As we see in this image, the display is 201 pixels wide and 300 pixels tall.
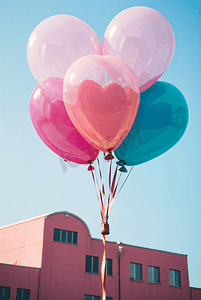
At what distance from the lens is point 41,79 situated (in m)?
7.52

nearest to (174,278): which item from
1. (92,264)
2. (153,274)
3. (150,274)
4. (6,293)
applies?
(153,274)

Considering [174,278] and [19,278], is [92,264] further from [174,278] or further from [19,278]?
[174,278]

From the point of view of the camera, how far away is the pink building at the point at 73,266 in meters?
21.9

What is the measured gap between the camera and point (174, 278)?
27344 mm

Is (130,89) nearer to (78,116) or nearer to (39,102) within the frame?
(78,116)

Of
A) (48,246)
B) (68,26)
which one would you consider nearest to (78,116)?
(68,26)

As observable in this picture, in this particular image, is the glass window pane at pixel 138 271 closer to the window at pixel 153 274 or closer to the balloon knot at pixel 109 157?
the window at pixel 153 274

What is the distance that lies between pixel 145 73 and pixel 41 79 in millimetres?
1953

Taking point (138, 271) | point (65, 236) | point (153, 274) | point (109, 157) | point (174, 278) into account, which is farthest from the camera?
point (174, 278)

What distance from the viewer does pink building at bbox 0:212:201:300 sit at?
2189 centimetres

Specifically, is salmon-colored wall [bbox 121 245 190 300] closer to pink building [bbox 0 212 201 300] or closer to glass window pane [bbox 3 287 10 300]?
pink building [bbox 0 212 201 300]

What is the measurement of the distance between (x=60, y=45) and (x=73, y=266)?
18.6 metres

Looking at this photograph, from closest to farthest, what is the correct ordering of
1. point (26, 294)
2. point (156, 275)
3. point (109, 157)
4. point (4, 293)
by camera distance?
point (109, 157) < point (4, 293) < point (26, 294) < point (156, 275)

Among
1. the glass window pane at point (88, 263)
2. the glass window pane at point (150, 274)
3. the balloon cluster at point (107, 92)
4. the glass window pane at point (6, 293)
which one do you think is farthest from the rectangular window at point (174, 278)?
the balloon cluster at point (107, 92)
